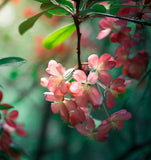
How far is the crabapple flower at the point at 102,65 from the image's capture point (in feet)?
1.78

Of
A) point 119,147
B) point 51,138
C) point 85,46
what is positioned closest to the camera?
point 85,46

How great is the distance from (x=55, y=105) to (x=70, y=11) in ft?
0.83

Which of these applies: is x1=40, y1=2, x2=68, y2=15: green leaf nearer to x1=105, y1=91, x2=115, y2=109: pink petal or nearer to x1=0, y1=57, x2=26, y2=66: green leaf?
x1=0, y1=57, x2=26, y2=66: green leaf

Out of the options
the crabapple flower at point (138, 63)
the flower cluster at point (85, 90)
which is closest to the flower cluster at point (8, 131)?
the flower cluster at point (85, 90)

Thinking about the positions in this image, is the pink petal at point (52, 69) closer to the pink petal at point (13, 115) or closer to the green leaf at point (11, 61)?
the green leaf at point (11, 61)

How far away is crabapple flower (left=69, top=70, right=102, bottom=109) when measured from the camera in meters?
0.52

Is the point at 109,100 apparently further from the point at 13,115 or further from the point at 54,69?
the point at 13,115

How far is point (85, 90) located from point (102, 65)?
0.27 feet

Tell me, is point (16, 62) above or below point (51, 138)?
above

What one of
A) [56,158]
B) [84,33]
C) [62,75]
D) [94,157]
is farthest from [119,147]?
[62,75]

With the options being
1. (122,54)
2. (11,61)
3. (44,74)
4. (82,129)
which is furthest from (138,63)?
(44,74)

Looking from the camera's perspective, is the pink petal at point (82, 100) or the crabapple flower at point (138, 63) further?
the crabapple flower at point (138, 63)

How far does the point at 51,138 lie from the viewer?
259cm

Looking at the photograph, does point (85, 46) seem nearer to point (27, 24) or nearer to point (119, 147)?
point (119, 147)
